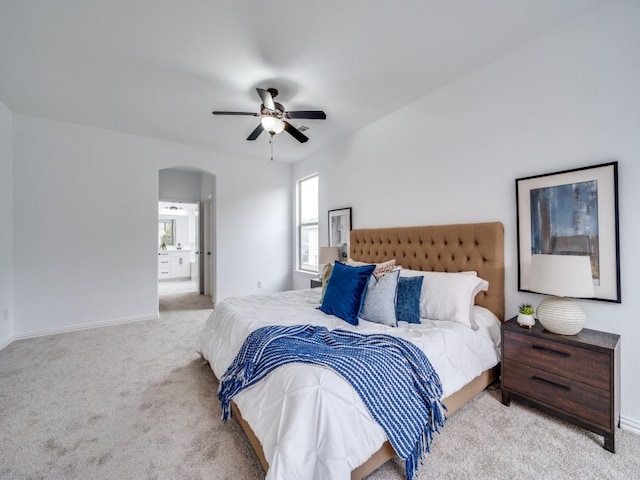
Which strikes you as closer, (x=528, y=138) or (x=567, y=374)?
(x=567, y=374)

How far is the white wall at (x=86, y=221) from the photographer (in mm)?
3461

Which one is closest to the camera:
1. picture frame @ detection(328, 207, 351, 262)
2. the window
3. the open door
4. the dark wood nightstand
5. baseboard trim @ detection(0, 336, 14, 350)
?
the dark wood nightstand

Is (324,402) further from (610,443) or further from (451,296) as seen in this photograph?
(610,443)

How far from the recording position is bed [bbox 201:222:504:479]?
1.13 m

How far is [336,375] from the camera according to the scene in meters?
1.28

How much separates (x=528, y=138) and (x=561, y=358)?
1.65 metres

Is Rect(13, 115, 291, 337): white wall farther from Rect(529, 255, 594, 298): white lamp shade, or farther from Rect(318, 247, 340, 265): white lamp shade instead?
Rect(529, 255, 594, 298): white lamp shade

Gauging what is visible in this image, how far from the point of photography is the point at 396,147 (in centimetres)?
329

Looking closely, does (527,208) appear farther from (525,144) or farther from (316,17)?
(316,17)

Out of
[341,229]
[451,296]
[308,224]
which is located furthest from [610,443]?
[308,224]

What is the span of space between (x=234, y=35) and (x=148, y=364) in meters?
3.07

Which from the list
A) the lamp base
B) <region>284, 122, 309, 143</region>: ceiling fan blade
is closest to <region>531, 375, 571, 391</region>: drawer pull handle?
the lamp base

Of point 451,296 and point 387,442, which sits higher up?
point 451,296

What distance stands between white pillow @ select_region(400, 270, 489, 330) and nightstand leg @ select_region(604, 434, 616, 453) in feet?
2.70
